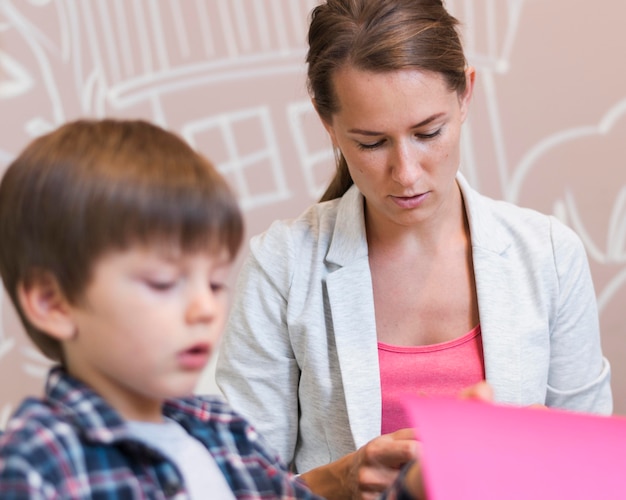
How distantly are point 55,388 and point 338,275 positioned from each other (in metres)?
0.62

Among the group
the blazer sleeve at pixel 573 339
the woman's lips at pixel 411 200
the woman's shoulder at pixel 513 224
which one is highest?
the woman's lips at pixel 411 200

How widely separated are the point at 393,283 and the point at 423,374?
149 millimetres

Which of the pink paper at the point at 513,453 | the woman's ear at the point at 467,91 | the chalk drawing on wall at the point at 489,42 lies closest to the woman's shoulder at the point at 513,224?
the woman's ear at the point at 467,91

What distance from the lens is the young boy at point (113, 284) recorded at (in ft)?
2.18

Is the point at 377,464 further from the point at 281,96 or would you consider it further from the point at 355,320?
the point at 281,96

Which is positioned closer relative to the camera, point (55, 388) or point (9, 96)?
point (55, 388)

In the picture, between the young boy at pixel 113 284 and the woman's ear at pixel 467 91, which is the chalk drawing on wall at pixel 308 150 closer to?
the woman's ear at pixel 467 91

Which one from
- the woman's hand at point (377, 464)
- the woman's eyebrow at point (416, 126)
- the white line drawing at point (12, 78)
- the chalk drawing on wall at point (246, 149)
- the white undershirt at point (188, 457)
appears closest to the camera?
the white undershirt at point (188, 457)

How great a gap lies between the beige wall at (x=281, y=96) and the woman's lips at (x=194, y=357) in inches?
52.5

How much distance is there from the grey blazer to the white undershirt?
466 millimetres

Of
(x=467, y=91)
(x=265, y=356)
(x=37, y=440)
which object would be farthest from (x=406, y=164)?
(x=37, y=440)

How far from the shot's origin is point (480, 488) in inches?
26.1

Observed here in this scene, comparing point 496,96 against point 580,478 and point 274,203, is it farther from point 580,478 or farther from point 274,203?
point 580,478

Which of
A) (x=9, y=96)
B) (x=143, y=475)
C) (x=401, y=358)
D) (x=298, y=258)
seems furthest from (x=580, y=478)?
(x=9, y=96)
